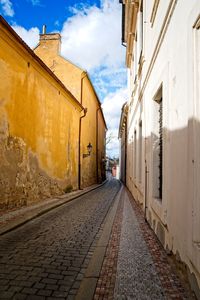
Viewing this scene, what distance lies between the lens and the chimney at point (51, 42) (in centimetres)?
1941

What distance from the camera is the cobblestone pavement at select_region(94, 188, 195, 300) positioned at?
2.90 m

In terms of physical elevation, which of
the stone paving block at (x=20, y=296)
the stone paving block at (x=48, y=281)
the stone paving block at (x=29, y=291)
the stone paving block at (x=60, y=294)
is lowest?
the stone paving block at (x=60, y=294)

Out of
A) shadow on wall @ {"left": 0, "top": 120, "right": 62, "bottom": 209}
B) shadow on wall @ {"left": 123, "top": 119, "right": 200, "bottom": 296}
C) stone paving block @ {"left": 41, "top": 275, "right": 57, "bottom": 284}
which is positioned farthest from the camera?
shadow on wall @ {"left": 0, "top": 120, "right": 62, "bottom": 209}

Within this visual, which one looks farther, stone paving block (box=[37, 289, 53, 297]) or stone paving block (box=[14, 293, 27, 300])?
stone paving block (box=[37, 289, 53, 297])

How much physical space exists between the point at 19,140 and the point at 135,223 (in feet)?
13.6

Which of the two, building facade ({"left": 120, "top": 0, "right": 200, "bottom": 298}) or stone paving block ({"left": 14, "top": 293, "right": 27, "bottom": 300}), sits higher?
building facade ({"left": 120, "top": 0, "right": 200, "bottom": 298})

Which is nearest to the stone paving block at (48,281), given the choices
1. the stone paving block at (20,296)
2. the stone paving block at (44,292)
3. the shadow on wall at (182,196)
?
the stone paving block at (44,292)

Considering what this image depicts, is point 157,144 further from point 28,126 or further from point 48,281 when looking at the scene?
point 28,126

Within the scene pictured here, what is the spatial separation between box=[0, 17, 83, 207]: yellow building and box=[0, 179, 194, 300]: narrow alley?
2.25 m

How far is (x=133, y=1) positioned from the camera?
398 inches

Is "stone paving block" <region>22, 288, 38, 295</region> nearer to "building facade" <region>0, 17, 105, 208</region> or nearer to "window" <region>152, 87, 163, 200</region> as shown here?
"window" <region>152, 87, 163, 200</region>

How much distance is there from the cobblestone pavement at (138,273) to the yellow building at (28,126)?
13.0ft

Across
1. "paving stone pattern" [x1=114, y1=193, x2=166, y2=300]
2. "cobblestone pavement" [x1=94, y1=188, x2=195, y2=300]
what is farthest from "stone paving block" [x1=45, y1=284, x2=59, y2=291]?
"paving stone pattern" [x1=114, y1=193, x2=166, y2=300]

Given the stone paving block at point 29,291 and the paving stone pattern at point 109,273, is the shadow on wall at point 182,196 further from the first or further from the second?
the stone paving block at point 29,291
